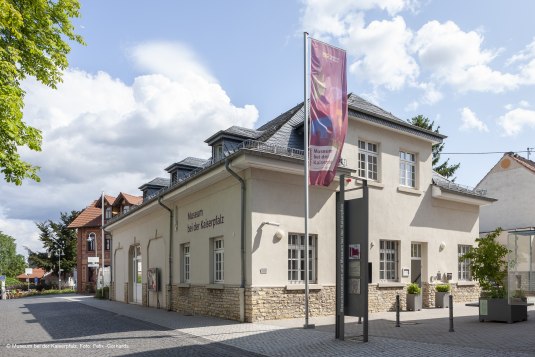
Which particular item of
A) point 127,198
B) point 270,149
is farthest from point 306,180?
point 127,198

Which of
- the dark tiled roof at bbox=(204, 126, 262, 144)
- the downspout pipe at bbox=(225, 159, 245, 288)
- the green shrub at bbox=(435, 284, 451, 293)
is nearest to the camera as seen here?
the downspout pipe at bbox=(225, 159, 245, 288)

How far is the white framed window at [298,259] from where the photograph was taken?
1623cm

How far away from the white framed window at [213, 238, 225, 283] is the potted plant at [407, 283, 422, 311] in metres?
6.72

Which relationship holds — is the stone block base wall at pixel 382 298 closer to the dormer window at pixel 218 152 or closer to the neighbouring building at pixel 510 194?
the dormer window at pixel 218 152

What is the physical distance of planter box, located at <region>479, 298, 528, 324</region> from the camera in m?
14.2

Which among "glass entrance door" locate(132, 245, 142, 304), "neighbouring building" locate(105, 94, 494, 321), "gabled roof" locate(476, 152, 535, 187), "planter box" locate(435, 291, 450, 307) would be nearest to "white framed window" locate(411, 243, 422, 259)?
"neighbouring building" locate(105, 94, 494, 321)

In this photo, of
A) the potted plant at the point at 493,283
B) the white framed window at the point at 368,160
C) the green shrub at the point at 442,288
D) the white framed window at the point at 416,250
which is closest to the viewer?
the potted plant at the point at 493,283

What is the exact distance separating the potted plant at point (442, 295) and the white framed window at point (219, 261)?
835 centimetres

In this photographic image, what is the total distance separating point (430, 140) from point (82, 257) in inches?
1613

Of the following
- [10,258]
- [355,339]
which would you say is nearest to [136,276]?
[355,339]

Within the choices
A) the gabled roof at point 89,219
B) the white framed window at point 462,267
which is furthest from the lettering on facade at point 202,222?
the gabled roof at point 89,219

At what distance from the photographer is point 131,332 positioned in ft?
45.0

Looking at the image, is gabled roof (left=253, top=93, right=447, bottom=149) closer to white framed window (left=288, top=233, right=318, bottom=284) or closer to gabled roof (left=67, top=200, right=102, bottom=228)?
white framed window (left=288, top=233, right=318, bottom=284)

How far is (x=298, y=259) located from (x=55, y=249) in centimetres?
5446
